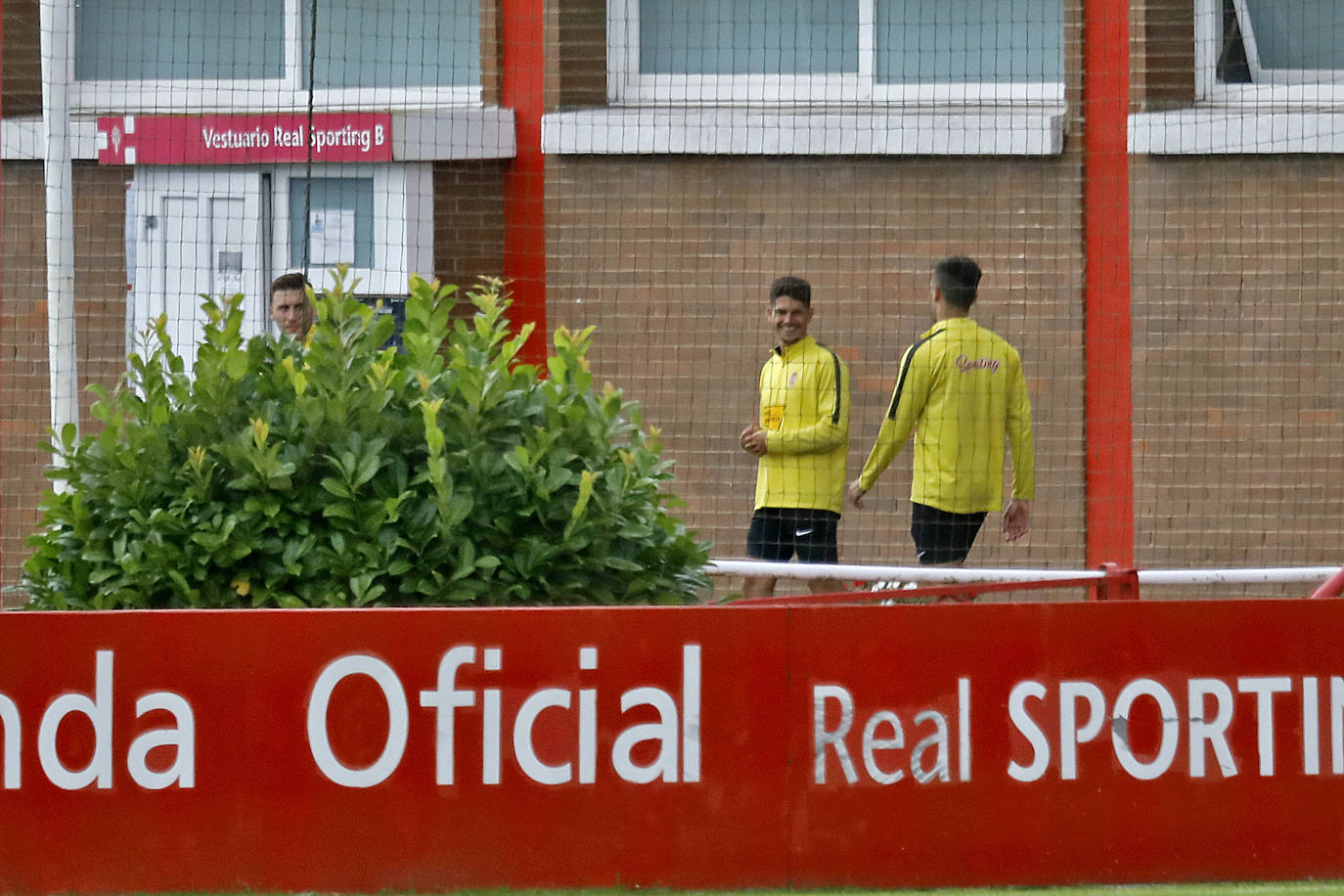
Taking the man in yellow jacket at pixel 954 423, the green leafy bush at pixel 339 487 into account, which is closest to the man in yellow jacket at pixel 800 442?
the man in yellow jacket at pixel 954 423

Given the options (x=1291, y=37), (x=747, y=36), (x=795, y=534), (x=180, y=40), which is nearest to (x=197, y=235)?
(x=180, y=40)

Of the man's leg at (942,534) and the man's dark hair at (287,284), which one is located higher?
the man's dark hair at (287,284)

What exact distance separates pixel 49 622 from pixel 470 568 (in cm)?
111

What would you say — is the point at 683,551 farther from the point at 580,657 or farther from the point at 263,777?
the point at 263,777

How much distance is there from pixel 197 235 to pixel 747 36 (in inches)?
131

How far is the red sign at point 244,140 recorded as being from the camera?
9078mm

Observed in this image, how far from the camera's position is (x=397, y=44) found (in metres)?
9.59

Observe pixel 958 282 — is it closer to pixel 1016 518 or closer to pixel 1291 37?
pixel 1016 518

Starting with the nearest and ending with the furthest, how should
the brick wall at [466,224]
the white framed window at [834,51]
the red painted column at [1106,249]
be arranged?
the red painted column at [1106,249] < the brick wall at [466,224] < the white framed window at [834,51]

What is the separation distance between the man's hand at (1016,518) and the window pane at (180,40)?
5.06 metres

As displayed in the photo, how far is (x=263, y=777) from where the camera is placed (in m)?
4.37

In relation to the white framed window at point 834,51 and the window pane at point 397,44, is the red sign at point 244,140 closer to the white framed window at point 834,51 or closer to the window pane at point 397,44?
the window pane at point 397,44

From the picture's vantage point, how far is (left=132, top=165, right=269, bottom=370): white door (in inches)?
360

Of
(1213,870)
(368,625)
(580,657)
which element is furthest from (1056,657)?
(368,625)
